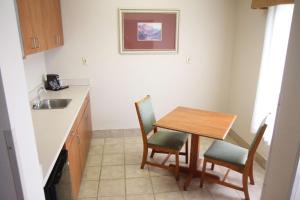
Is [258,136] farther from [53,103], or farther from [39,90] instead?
[39,90]

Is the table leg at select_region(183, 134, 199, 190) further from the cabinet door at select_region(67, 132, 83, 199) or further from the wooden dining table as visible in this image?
the cabinet door at select_region(67, 132, 83, 199)

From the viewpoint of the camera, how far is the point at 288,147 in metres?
1.22

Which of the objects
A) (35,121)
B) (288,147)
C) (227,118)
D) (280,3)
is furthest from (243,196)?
(35,121)

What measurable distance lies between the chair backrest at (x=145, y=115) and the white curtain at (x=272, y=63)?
4.49 feet

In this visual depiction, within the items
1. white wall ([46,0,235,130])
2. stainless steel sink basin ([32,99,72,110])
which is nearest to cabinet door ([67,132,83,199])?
stainless steel sink basin ([32,99,72,110])

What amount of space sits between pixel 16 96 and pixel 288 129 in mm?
1291

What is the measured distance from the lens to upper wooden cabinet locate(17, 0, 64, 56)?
1.84 metres

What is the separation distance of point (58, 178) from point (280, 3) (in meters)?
2.54

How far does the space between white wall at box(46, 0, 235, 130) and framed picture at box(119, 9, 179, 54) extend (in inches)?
3.5

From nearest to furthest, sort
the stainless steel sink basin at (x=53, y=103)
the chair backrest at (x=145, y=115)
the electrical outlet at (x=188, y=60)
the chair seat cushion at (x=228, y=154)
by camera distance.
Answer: the chair seat cushion at (x=228, y=154) < the chair backrest at (x=145, y=115) < the stainless steel sink basin at (x=53, y=103) < the electrical outlet at (x=188, y=60)

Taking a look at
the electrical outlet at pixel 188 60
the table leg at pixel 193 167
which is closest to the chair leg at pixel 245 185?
the table leg at pixel 193 167

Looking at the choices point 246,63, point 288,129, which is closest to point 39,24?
point 288,129

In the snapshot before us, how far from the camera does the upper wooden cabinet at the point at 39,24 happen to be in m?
1.84

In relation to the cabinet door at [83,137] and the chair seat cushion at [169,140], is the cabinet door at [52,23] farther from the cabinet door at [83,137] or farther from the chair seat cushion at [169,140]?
the chair seat cushion at [169,140]
